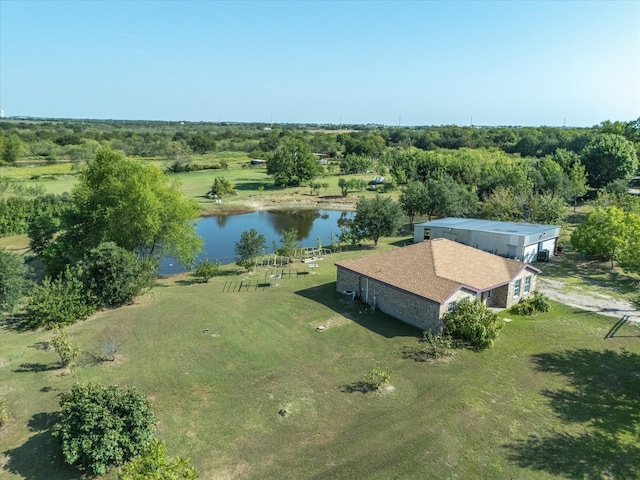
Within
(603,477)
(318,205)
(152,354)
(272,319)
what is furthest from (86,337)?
(318,205)

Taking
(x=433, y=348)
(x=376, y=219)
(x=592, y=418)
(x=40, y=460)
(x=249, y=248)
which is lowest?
(x=40, y=460)

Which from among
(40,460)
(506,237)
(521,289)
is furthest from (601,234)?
(40,460)

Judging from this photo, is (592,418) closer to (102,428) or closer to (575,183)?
(102,428)

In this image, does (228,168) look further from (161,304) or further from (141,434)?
(141,434)

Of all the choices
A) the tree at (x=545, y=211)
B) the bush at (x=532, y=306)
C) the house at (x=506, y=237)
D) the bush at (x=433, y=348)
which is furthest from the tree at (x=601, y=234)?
the bush at (x=433, y=348)

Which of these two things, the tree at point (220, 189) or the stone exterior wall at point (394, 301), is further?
the tree at point (220, 189)

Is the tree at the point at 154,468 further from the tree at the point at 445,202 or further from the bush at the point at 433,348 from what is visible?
the tree at the point at 445,202

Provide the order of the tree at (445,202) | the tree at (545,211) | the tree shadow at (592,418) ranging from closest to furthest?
the tree shadow at (592,418) < the tree at (545,211) < the tree at (445,202)
